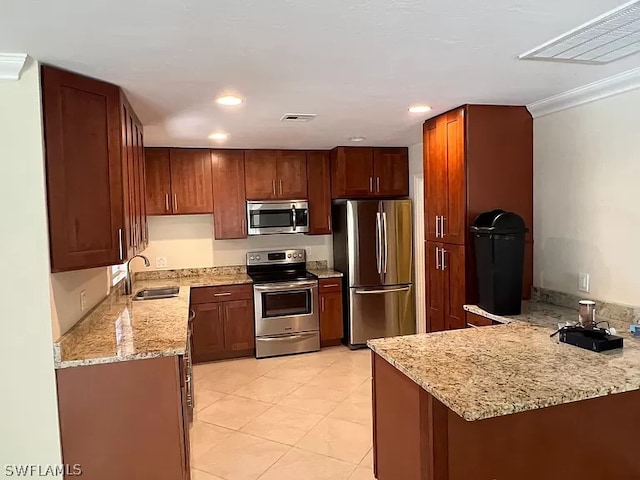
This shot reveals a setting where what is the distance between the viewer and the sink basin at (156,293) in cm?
396

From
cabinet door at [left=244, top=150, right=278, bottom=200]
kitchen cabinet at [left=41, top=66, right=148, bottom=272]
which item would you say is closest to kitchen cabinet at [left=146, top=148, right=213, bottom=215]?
cabinet door at [left=244, top=150, right=278, bottom=200]

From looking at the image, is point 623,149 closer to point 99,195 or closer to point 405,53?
point 405,53

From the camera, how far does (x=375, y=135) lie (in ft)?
14.4

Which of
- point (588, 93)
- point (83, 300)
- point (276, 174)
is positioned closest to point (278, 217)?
point (276, 174)

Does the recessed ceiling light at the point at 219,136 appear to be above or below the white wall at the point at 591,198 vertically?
above

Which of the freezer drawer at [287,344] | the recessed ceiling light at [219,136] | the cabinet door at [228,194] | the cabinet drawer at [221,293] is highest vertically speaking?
the recessed ceiling light at [219,136]

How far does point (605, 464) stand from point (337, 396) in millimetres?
2163

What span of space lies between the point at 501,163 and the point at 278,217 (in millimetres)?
2594

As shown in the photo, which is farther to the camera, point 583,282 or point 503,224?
point 583,282

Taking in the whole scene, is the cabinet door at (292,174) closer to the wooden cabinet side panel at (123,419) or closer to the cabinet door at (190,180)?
the cabinet door at (190,180)

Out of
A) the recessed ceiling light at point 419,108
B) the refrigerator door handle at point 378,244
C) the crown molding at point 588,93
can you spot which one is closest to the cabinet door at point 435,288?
the recessed ceiling light at point 419,108

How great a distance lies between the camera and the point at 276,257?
213 inches

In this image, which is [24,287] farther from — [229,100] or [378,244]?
[378,244]

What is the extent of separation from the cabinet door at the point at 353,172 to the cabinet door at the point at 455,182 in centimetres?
180
